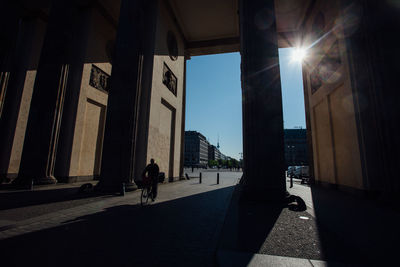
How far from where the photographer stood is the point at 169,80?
639 inches

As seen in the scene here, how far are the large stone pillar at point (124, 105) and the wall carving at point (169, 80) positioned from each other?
14.6ft

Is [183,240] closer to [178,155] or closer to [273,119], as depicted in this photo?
[273,119]

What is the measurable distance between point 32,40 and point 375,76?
79.0 feet

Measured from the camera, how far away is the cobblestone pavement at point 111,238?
8.96ft

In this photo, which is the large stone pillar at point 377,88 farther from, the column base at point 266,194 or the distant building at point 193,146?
the distant building at point 193,146

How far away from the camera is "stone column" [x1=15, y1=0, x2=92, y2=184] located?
36.6ft

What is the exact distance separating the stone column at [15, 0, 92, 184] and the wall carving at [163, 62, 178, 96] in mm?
6799

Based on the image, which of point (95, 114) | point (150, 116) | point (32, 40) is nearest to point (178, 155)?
point (150, 116)

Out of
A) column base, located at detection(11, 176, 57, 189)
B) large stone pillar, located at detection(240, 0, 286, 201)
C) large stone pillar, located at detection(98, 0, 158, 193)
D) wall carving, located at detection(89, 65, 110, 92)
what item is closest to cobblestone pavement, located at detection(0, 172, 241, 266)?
large stone pillar, located at detection(240, 0, 286, 201)

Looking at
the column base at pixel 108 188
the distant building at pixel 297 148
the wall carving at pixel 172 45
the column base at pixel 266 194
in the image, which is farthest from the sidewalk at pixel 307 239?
the distant building at pixel 297 148

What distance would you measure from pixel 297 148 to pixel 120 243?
99.7 m

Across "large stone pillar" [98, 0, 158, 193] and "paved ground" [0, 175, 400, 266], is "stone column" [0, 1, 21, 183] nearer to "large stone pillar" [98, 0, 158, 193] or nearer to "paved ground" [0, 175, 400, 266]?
"large stone pillar" [98, 0, 158, 193]

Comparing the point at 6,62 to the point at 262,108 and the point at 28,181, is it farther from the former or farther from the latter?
the point at 262,108

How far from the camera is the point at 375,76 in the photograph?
8648 mm
